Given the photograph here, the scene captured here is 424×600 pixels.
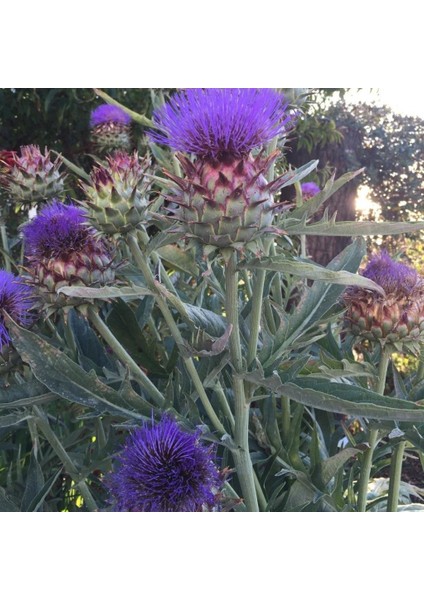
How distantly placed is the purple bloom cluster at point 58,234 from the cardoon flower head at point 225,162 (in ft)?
0.61

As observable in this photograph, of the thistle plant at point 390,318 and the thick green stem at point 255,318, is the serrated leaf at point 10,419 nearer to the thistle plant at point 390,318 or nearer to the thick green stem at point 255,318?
the thick green stem at point 255,318

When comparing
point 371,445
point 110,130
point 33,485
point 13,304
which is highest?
point 110,130

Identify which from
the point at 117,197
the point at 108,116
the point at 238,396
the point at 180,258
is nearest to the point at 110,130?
the point at 108,116

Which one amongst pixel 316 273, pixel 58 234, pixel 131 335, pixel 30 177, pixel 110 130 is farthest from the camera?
pixel 110 130

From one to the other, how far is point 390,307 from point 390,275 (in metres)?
0.06

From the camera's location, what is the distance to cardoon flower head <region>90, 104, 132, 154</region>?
59.3 inches

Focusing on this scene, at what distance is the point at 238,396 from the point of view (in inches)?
27.3

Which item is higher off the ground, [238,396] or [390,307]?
[390,307]

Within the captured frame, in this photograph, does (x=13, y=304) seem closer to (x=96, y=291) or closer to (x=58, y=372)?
(x=58, y=372)

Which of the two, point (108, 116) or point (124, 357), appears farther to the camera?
point (108, 116)

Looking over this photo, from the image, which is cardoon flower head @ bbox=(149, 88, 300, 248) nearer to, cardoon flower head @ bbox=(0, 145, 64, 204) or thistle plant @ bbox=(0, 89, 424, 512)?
thistle plant @ bbox=(0, 89, 424, 512)

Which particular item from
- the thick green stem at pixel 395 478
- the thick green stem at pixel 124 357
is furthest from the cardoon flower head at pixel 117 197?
the thick green stem at pixel 395 478

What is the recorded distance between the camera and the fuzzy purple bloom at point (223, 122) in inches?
24.3
